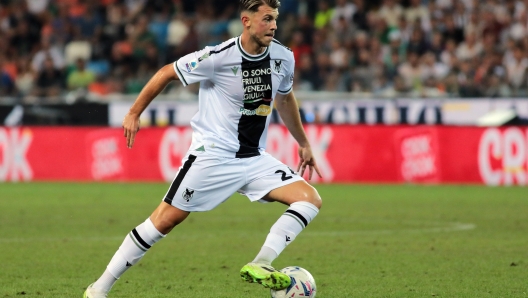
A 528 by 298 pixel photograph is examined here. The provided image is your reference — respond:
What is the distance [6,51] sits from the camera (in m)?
23.7

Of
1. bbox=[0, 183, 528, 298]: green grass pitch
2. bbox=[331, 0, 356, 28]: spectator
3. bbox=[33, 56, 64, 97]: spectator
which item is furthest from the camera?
bbox=[331, 0, 356, 28]: spectator

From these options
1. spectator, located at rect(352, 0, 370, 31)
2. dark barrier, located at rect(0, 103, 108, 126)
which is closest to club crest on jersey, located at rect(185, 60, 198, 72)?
dark barrier, located at rect(0, 103, 108, 126)

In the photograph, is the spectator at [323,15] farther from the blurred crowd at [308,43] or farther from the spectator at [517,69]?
the spectator at [517,69]

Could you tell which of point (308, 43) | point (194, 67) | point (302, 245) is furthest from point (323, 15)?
point (194, 67)

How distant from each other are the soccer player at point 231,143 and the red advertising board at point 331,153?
438 inches

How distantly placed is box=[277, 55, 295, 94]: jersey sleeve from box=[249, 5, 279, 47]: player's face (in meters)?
0.34

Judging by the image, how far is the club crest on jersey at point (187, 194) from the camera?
5.98m

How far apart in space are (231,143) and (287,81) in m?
0.59

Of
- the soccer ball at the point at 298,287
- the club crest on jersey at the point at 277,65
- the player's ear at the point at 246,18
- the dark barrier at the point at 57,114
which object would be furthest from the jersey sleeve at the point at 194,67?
the dark barrier at the point at 57,114

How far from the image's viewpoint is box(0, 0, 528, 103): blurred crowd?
64.1 ft

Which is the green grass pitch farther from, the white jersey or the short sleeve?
the short sleeve

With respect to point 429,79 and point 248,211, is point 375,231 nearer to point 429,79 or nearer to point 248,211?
point 248,211

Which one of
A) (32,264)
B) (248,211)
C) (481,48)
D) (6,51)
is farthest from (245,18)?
(6,51)

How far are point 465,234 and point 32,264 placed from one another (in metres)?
4.66
